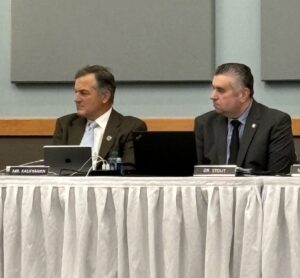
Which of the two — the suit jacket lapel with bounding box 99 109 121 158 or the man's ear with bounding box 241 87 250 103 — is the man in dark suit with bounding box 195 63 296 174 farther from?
the suit jacket lapel with bounding box 99 109 121 158

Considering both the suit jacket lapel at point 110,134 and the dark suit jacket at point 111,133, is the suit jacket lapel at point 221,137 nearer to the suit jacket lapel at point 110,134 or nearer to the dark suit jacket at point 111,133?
the dark suit jacket at point 111,133

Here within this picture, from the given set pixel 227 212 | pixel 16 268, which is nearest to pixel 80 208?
pixel 16 268

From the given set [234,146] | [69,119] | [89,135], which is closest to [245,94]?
[234,146]

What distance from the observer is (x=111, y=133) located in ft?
16.2

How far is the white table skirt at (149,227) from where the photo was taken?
3.25 meters

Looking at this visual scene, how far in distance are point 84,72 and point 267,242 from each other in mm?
2239

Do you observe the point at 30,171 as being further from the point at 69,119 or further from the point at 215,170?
the point at 69,119

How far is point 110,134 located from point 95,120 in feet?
0.65

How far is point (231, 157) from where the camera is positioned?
4.34 meters

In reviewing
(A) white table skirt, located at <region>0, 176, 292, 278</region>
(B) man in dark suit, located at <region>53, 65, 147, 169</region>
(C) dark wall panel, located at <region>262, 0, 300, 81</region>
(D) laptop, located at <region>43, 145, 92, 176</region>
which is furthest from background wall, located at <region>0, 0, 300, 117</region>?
(A) white table skirt, located at <region>0, 176, 292, 278</region>

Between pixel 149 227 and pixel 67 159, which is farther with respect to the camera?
pixel 67 159

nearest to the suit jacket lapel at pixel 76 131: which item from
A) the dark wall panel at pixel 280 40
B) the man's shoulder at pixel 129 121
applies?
the man's shoulder at pixel 129 121

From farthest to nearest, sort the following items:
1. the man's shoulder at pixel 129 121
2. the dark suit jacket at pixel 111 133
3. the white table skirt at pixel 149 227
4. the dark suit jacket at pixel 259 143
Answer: the man's shoulder at pixel 129 121, the dark suit jacket at pixel 111 133, the dark suit jacket at pixel 259 143, the white table skirt at pixel 149 227

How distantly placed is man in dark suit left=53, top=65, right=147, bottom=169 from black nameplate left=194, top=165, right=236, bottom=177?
1497 mm
